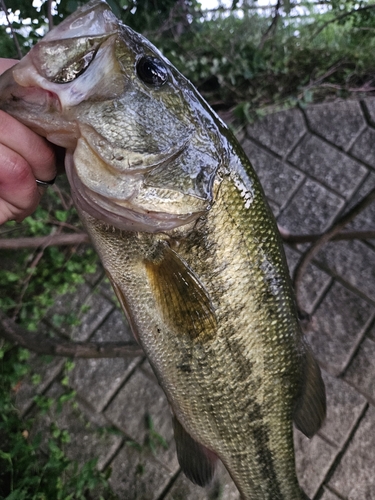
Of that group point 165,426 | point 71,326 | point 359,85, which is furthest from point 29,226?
Result: point 359,85

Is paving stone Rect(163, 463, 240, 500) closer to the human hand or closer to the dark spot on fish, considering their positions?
the dark spot on fish

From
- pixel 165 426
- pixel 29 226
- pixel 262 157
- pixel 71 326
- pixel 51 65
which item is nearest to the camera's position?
pixel 51 65

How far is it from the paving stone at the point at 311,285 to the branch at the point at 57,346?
148 centimetres

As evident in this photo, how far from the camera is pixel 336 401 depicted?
8.20ft

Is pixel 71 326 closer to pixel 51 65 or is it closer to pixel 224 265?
pixel 224 265

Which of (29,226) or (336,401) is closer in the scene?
(336,401)

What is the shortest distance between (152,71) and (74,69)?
0.22 meters

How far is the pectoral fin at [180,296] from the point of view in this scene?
1114mm

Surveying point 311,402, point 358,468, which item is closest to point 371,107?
point 358,468

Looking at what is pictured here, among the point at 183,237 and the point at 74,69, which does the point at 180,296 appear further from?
the point at 74,69

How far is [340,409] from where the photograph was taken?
97.6 inches

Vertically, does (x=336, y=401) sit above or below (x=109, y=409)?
below

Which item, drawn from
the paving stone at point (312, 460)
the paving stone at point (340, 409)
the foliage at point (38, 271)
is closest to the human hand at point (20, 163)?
the foliage at point (38, 271)

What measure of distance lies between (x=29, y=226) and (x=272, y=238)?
1969 mm
